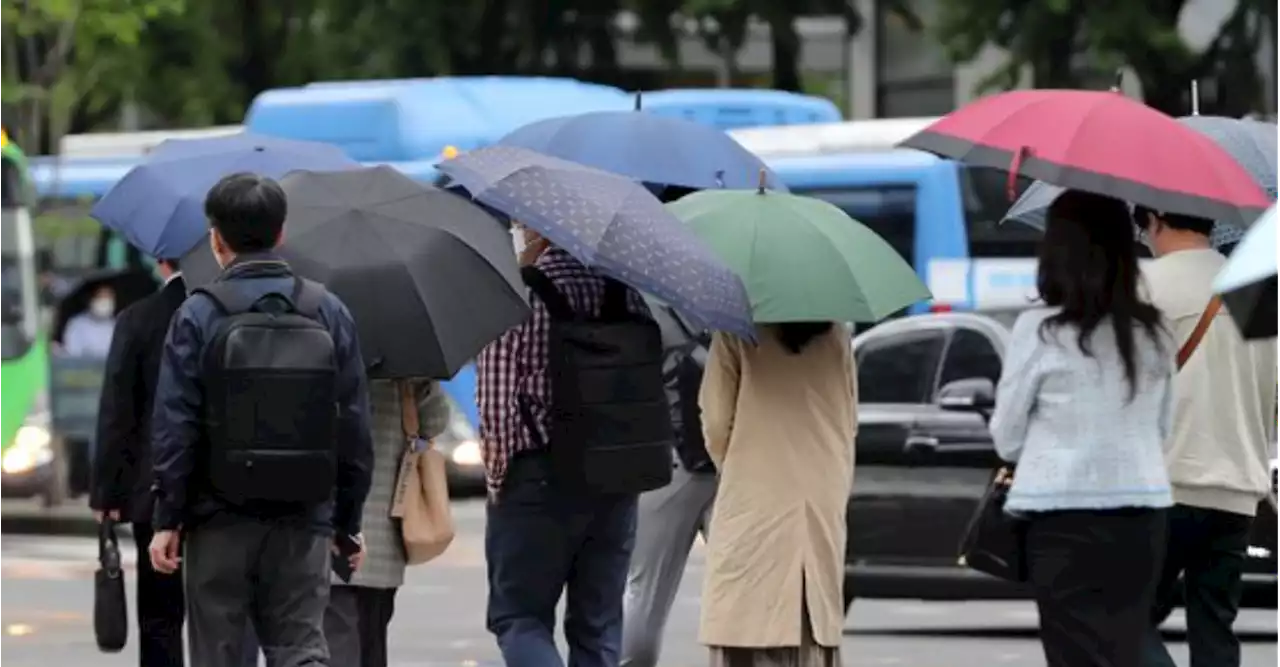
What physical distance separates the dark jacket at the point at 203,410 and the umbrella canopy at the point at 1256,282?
3.23m

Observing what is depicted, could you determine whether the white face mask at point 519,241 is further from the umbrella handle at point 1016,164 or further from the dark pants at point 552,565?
the umbrella handle at point 1016,164

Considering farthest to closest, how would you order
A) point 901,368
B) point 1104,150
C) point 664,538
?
point 901,368 < point 664,538 < point 1104,150

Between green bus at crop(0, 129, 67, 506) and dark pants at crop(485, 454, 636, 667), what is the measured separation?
43.8 feet

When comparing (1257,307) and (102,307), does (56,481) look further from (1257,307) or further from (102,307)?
(1257,307)

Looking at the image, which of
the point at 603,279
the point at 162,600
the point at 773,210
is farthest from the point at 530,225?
the point at 162,600

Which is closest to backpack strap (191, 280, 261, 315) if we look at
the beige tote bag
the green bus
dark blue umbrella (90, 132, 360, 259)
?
the beige tote bag

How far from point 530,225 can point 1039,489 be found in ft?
5.18

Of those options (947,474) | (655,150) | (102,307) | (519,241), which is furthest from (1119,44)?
(519,241)

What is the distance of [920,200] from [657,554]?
44.5 ft

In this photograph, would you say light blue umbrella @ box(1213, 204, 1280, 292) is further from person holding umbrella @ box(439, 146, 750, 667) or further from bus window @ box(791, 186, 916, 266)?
bus window @ box(791, 186, 916, 266)

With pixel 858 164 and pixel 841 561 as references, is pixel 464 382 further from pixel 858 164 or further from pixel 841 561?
pixel 841 561

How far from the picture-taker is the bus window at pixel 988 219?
897 inches

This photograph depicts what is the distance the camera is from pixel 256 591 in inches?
296

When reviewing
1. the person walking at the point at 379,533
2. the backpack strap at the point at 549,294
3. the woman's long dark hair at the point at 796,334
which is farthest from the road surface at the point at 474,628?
the backpack strap at the point at 549,294
